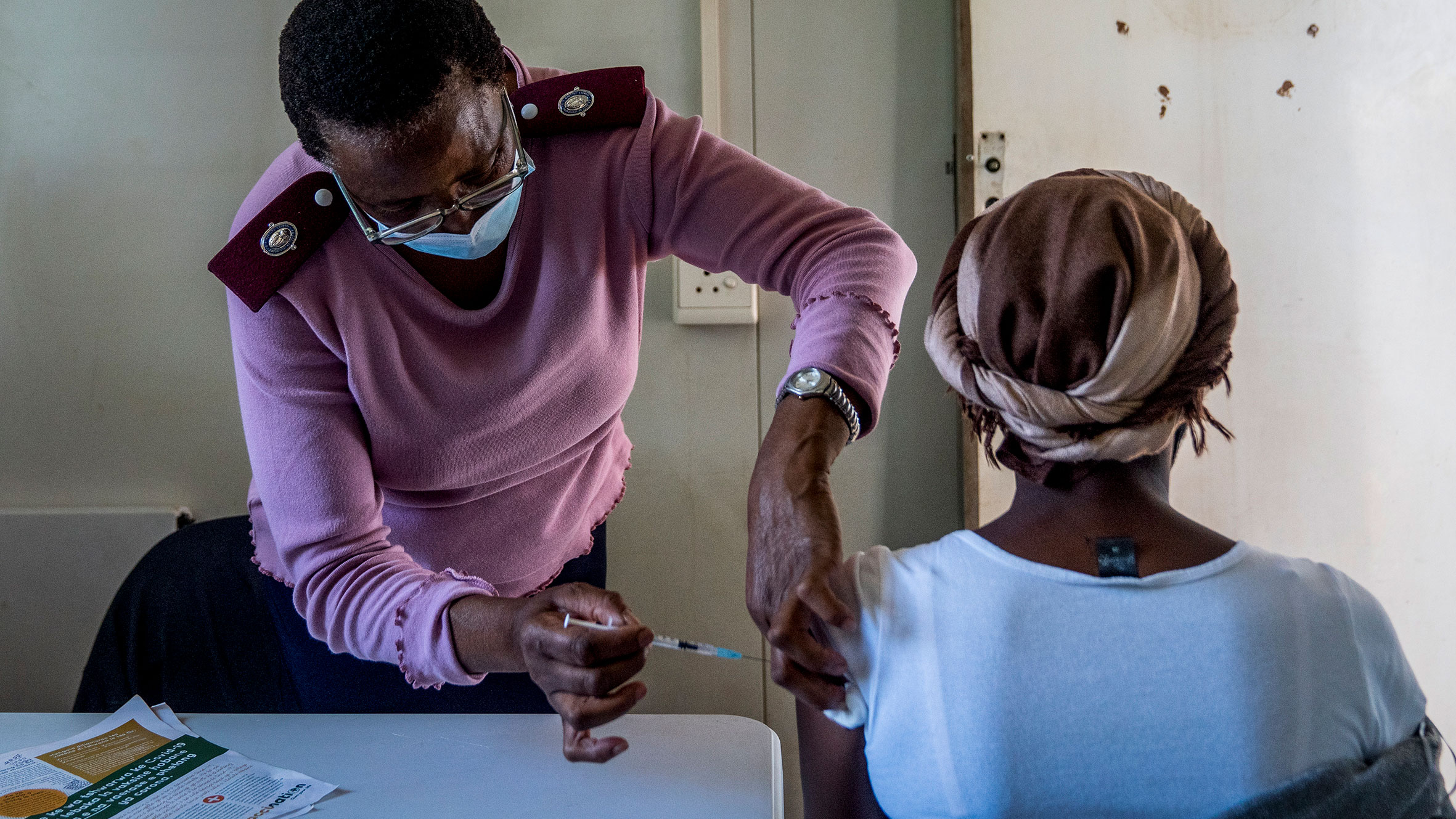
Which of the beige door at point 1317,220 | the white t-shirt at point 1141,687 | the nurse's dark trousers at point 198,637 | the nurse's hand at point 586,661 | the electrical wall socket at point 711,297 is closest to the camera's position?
the white t-shirt at point 1141,687

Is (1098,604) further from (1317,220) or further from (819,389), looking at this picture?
(1317,220)

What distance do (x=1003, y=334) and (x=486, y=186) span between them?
52 centimetres

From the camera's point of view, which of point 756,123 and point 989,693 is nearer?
point 989,693

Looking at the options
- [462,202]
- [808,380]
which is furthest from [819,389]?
[462,202]

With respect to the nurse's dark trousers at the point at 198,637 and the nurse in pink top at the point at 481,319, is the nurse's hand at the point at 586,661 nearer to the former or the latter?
the nurse in pink top at the point at 481,319

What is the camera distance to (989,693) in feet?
2.47

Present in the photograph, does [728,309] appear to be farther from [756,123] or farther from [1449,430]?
[1449,430]

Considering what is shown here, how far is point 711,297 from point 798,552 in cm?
118

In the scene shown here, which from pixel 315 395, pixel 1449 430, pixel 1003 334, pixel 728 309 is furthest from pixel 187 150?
pixel 1449 430

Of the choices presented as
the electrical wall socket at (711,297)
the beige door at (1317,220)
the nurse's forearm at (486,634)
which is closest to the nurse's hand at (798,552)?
the nurse's forearm at (486,634)

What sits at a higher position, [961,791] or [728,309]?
[728,309]

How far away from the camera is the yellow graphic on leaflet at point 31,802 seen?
964 mm

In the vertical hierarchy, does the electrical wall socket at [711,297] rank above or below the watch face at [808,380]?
above

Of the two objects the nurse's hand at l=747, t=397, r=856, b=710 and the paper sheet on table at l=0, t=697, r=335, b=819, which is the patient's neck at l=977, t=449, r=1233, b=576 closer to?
the nurse's hand at l=747, t=397, r=856, b=710
